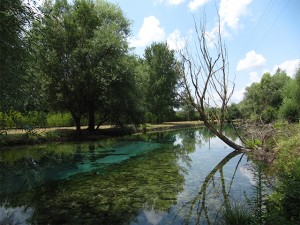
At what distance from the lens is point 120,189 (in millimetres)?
9859

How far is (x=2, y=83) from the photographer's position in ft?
19.7

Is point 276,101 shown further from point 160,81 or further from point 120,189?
point 120,189

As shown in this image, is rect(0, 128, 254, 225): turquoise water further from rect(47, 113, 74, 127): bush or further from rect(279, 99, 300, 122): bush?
rect(279, 99, 300, 122): bush

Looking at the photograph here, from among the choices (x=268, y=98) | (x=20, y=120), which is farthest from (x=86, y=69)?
(x=268, y=98)

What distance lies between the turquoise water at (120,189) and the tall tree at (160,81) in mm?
35246

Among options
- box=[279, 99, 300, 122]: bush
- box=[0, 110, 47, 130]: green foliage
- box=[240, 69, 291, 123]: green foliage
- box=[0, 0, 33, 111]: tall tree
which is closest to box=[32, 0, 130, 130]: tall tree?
box=[0, 110, 47, 130]: green foliage

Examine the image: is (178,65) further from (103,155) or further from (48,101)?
(48,101)

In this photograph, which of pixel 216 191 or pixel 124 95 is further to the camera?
pixel 124 95

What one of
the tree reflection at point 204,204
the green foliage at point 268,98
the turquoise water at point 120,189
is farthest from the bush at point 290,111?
the tree reflection at point 204,204

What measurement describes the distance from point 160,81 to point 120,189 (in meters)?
42.6

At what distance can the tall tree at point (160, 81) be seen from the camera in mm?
51750

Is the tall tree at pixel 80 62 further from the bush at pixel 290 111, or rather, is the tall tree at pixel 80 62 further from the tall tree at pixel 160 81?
the tall tree at pixel 160 81

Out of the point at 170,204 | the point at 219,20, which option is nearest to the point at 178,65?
the point at 219,20

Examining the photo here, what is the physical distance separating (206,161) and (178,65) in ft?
18.0
